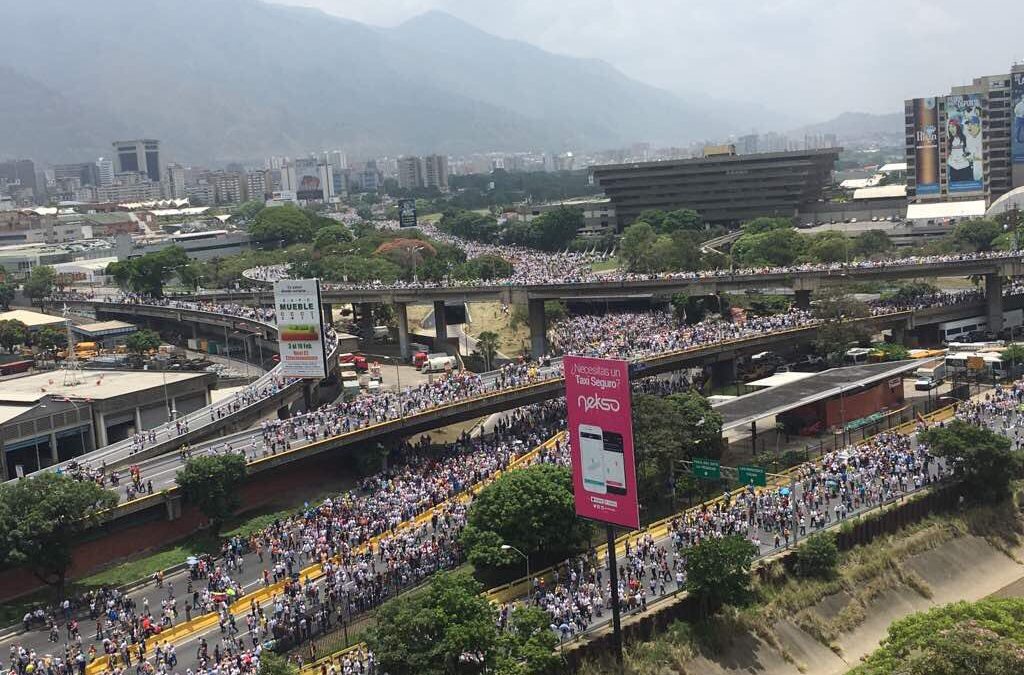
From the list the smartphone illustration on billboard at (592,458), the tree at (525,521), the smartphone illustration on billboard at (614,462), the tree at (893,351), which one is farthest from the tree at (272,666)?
the tree at (893,351)

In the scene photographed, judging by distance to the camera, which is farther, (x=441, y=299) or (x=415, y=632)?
(x=441, y=299)

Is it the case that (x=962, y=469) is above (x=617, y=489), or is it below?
below

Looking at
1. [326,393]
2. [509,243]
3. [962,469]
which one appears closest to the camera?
[962,469]

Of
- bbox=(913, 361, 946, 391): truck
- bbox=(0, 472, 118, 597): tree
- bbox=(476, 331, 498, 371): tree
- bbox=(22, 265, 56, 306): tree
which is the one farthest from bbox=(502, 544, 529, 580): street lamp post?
bbox=(22, 265, 56, 306): tree

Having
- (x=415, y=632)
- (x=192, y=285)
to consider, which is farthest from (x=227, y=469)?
(x=192, y=285)

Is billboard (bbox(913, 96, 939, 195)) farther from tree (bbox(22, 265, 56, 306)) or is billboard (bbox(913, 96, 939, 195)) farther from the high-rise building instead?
tree (bbox(22, 265, 56, 306))

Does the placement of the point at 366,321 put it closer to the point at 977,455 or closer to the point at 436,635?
the point at 977,455

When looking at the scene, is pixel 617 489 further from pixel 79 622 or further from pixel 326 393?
pixel 326 393
